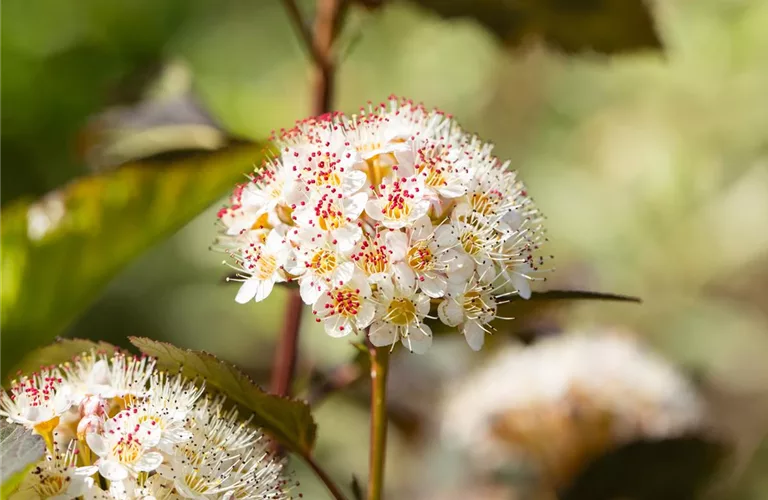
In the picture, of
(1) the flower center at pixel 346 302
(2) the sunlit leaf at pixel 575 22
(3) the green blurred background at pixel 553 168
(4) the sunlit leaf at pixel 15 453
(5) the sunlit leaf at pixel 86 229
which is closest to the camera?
(4) the sunlit leaf at pixel 15 453

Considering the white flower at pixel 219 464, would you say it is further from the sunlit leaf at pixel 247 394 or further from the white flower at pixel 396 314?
the white flower at pixel 396 314

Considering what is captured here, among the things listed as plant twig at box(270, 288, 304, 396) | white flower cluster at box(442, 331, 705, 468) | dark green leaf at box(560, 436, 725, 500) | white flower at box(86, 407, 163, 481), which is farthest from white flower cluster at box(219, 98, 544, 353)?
white flower cluster at box(442, 331, 705, 468)

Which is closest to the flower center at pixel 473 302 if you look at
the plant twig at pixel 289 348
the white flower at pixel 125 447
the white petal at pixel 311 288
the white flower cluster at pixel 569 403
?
the white petal at pixel 311 288

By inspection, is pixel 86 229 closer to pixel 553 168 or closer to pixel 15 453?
pixel 15 453

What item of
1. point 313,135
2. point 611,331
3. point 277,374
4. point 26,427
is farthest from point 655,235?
point 26,427

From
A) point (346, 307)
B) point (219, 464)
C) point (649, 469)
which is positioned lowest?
point (649, 469)

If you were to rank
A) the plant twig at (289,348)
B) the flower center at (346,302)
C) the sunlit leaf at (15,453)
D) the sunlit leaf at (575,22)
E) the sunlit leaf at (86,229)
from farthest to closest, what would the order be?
the sunlit leaf at (575,22) → the plant twig at (289,348) → the sunlit leaf at (86,229) → the flower center at (346,302) → the sunlit leaf at (15,453)

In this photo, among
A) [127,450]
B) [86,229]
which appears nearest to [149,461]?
[127,450]

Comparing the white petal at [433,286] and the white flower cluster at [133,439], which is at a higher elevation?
the white petal at [433,286]
